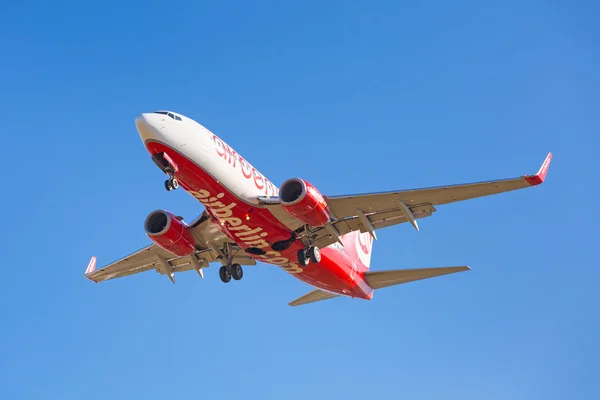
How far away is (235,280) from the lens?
36406mm

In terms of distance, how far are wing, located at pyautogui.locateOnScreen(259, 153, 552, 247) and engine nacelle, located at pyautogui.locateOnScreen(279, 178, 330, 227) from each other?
82 cm

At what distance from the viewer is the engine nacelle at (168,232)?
34.2 m

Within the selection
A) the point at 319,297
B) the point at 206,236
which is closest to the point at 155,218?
the point at 206,236

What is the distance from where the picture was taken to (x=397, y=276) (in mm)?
37750

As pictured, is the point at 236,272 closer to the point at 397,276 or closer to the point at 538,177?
the point at 397,276

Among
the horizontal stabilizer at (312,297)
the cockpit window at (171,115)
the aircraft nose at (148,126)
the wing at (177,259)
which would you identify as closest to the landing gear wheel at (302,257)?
the wing at (177,259)

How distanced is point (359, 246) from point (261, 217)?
30.5 ft

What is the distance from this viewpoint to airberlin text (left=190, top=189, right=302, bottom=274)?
31.1 m

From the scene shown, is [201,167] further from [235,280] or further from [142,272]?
[142,272]

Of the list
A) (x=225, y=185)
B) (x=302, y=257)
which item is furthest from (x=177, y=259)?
(x=225, y=185)

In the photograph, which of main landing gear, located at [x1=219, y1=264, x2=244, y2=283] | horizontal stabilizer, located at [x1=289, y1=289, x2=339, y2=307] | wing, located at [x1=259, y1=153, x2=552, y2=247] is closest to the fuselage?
wing, located at [x1=259, y1=153, x2=552, y2=247]

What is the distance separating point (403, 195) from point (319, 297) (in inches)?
416

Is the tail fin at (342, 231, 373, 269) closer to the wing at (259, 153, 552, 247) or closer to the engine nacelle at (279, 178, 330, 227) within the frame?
the wing at (259, 153, 552, 247)

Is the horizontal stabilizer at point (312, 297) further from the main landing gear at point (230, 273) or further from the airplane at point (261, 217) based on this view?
the main landing gear at point (230, 273)
